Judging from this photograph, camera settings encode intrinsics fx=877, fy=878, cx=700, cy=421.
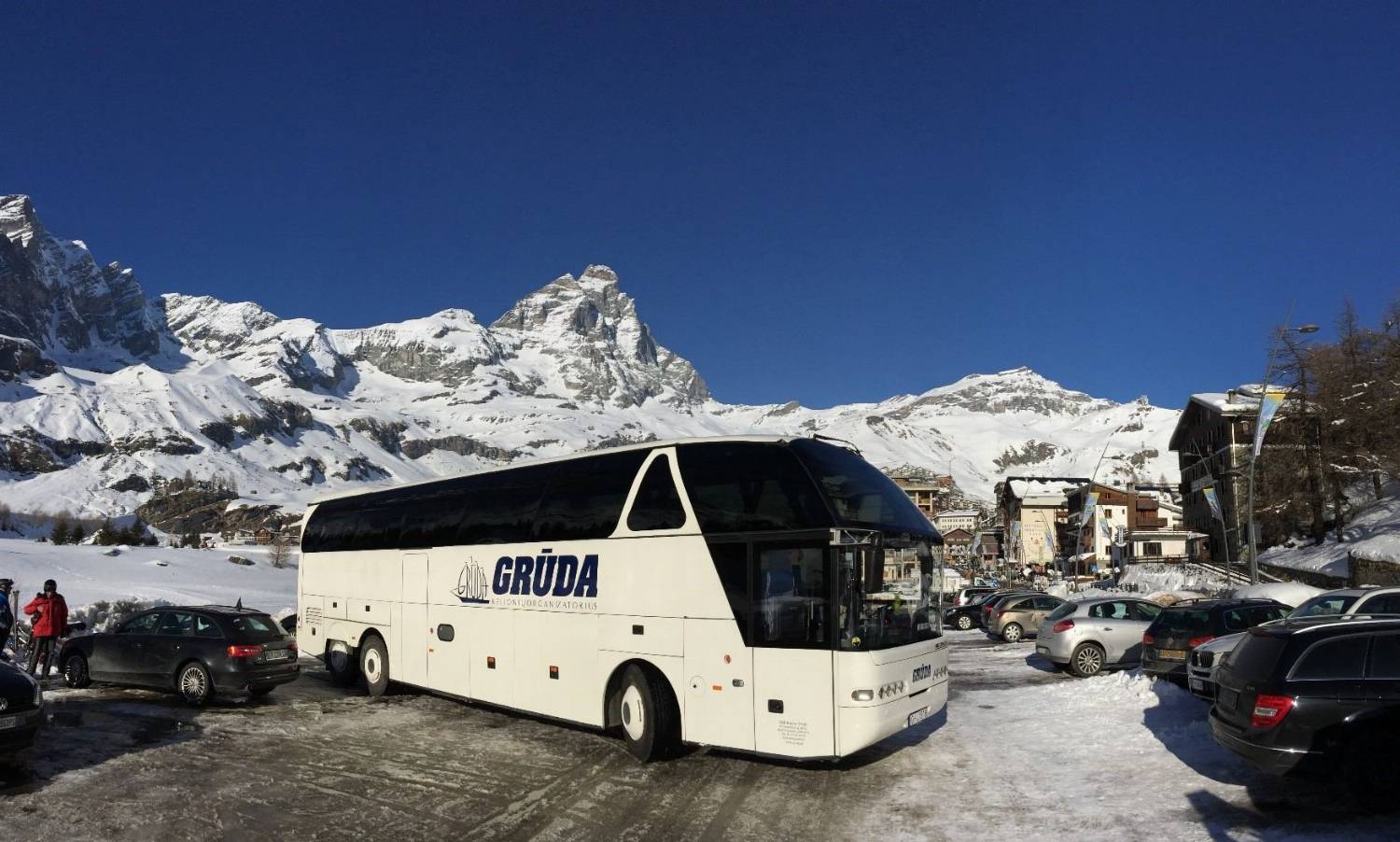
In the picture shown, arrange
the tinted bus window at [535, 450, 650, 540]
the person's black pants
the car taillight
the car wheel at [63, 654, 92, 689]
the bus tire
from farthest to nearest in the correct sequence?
the person's black pants → the car wheel at [63, 654, 92, 689] → the tinted bus window at [535, 450, 650, 540] → the bus tire → the car taillight

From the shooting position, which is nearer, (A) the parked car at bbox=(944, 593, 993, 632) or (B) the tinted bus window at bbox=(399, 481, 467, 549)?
(B) the tinted bus window at bbox=(399, 481, 467, 549)

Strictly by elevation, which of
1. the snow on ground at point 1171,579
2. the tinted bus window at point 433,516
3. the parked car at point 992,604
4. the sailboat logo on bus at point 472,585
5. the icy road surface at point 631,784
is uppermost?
the tinted bus window at point 433,516

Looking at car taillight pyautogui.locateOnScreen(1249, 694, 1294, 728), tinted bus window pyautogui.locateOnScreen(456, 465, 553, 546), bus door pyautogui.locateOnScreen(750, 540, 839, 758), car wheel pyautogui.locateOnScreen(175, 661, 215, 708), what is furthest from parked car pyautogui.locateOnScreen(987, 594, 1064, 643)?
car wheel pyautogui.locateOnScreen(175, 661, 215, 708)

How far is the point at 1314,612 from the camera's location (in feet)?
52.3

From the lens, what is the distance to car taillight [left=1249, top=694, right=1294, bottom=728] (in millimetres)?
7637

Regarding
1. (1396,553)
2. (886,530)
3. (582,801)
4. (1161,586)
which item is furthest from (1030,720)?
(1161,586)

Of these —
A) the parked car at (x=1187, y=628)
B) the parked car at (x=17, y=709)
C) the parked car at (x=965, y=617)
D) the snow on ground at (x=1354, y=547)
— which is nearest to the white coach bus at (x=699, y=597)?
→ the parked car at (x=17, y=709)

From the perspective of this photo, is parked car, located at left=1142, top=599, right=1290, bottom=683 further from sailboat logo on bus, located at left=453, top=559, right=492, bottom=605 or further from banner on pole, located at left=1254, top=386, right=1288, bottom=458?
banner on pole, located at left=1254, top=386, right=1288, bottom=458

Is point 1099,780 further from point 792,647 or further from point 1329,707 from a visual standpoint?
point 792,647

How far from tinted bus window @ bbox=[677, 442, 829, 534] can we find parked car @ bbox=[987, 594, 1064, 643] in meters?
19.0

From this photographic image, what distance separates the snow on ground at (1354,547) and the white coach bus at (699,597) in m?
36.3

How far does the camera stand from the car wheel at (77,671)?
1527cm

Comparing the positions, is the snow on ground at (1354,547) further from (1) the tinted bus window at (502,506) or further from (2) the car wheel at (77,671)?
(2) the car wheel at (77,671)

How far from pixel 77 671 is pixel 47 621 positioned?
1.28m
